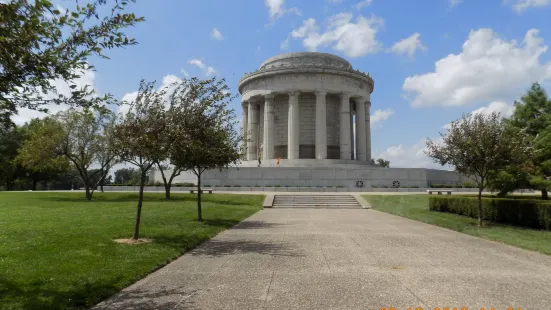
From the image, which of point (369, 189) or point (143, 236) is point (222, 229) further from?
point (369, 189)

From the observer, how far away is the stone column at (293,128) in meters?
57.0

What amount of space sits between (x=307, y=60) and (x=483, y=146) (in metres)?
44.7

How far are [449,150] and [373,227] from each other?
605 centimetres

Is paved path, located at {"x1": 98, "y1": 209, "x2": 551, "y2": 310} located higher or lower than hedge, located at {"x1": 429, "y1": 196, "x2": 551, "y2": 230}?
lower

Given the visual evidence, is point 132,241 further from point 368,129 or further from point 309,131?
point 368,129

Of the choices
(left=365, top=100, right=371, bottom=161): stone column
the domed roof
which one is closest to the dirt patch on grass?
the domed roof

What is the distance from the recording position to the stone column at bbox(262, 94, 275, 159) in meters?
58.6

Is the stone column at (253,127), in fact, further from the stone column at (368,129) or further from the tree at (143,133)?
the tree at (143,133)

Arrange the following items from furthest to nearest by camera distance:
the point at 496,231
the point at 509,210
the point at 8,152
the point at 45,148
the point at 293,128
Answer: the point at 8,152 < the point at 293,128 < the point at 45,148 < the point at 509,210 < the point at 496,231

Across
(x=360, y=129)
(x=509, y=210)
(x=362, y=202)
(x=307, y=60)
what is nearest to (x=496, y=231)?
(x=509, y=210)

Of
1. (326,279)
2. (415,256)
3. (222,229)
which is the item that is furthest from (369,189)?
(326,279)

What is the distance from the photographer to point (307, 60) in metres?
60.3

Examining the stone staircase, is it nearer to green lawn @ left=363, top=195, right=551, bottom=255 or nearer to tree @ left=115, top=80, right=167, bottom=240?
green lawn @ left=363, top=195, right=551, bottom=255

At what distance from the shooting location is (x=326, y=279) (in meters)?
8.28
